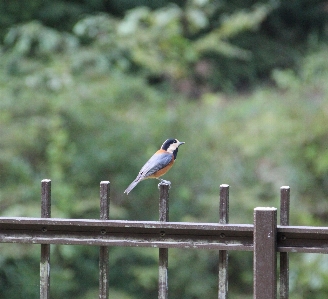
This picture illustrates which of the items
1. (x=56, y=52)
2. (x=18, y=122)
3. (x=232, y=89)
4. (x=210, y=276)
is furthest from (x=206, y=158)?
(x=232, y=89)

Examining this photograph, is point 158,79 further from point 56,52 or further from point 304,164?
point 304,164

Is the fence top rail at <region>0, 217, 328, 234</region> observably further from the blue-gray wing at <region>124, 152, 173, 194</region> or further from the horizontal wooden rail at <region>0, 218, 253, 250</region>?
the blue-gray wing at <region>124, 152, 173, 194</region>

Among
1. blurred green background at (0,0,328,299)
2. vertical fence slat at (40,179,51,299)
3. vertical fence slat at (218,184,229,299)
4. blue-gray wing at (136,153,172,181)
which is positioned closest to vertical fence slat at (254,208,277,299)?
vertical fence slat at (218,184,229,299)

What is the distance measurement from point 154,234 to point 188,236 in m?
A: 0.13

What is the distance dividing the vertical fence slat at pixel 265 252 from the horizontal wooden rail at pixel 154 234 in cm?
4

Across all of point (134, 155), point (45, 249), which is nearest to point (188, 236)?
point (45, 249)

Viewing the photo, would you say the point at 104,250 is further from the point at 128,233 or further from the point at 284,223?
the point at 284,223

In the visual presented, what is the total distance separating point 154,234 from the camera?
296 centimetres

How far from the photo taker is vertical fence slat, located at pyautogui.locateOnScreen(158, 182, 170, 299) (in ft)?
9.70

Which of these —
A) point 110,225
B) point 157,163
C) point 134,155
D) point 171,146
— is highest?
point 134,155

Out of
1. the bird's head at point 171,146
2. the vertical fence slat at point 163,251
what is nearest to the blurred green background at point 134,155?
the bird's head at point 171,146

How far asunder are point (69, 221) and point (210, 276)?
4.85 meters

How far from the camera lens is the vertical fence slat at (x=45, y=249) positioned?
3062 mm

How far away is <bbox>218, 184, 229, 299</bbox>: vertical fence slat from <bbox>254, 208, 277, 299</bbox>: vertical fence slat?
0.12m
